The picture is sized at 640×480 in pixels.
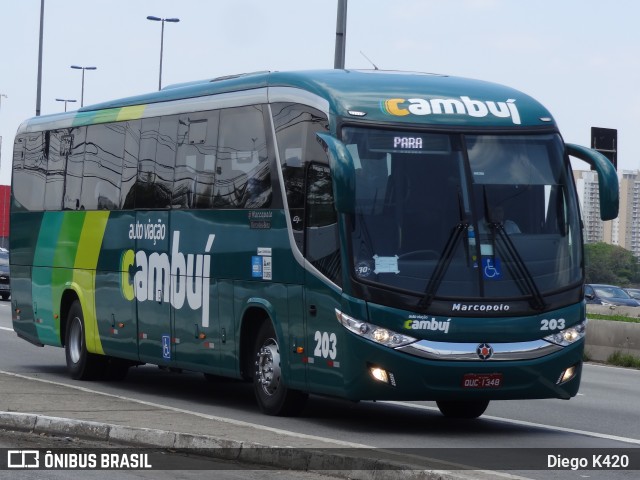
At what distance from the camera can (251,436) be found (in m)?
11.9

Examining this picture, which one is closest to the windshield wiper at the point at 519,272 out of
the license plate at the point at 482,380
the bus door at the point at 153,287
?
the license plate at the point at 482,380

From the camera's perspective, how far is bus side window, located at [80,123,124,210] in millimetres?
19109

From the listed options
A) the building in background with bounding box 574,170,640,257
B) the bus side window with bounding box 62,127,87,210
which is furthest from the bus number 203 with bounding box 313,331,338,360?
the building in background with bounding box 574,170,640,257

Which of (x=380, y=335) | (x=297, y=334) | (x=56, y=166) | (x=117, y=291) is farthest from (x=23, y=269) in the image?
(x=380, y=335)

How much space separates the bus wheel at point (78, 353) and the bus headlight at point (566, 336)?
8281 millimetres

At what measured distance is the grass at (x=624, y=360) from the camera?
24.7 m

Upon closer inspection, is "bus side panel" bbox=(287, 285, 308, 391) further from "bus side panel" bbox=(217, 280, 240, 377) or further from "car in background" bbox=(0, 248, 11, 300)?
"car in background" bbox=(0, 248, 11, 300)

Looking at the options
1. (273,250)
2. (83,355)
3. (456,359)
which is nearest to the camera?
(456,359)

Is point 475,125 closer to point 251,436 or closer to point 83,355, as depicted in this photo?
point 251,436

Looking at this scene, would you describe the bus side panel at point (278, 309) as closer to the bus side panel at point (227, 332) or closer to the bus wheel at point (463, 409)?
the bus side panel at point (227, 332)

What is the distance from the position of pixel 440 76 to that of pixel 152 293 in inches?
189

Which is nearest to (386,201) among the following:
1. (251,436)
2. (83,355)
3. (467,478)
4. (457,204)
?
(457,204)

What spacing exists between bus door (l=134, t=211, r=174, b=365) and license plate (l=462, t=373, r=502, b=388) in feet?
16.4

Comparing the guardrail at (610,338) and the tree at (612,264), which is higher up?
the tree at (612,264)
